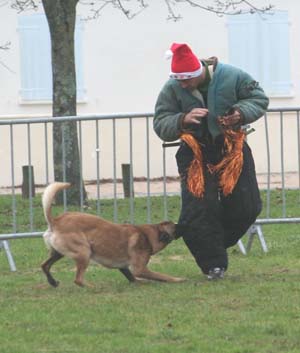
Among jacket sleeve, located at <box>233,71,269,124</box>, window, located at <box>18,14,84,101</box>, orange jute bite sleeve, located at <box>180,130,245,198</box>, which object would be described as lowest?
orange jute bite sleeve, located at <box>180,130,245,198</box>

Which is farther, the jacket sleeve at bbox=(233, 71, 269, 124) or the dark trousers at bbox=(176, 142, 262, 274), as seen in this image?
the dark trousers at bbox=(176, 142, 262, 274)

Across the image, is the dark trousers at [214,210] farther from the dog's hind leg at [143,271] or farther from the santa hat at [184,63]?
the santa hat at [184,63]

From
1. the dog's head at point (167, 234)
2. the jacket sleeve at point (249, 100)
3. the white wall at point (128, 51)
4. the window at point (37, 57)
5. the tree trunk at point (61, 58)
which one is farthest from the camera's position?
the white wall at point (128, 51)

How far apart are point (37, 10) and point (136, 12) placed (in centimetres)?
181

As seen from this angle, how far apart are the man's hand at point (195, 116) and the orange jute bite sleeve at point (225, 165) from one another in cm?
16

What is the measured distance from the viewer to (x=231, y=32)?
20312 millimetres

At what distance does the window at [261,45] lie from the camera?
66.4 feet

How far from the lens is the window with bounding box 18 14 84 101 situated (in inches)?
785

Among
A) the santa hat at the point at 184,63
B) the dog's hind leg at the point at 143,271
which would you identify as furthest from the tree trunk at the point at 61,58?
the santa hat at the point at 184,63

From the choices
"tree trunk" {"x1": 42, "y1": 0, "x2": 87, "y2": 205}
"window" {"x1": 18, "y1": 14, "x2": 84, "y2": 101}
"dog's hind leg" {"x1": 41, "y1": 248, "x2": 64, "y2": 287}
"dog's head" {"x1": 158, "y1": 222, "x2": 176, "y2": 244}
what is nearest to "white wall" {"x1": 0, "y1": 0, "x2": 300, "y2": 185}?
"window" {"x1": 18, "y1": 14, "x2": 84, "y2": 101}

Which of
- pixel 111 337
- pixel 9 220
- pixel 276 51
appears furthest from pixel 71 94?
pixel 111 337

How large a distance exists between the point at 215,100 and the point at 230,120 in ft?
0.80

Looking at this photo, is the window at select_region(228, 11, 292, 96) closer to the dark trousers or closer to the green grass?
the green grass

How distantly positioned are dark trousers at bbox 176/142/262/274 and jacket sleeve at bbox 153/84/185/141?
224mm
